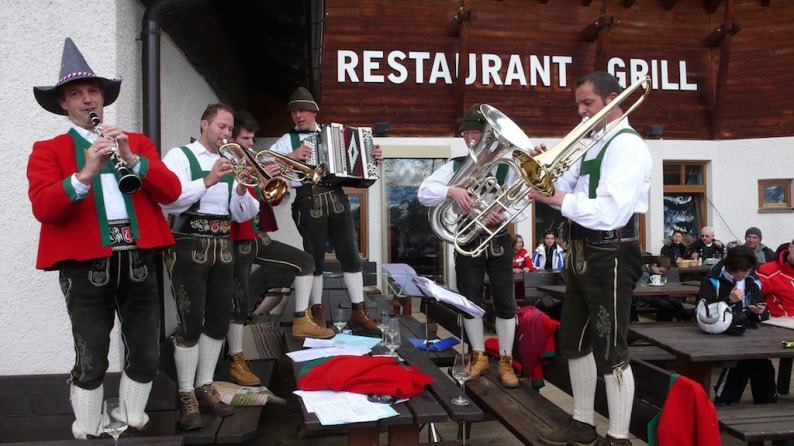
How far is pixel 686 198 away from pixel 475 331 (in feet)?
35.7

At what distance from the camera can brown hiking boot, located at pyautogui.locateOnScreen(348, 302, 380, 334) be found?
4.83m

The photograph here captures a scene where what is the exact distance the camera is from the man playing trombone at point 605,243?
289 centimetres

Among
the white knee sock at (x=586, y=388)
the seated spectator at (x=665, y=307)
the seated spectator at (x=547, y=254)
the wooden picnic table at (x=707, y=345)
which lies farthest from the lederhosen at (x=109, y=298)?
the seated spectator at (x=547, y=254)

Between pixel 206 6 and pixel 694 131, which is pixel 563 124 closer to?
pixel 694 131

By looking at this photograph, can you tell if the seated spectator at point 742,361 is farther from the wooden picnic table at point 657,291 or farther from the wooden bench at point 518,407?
the wooden bench at point 518,407

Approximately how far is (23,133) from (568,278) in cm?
322

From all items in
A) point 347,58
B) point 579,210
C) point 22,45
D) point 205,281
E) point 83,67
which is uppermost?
point 347,58

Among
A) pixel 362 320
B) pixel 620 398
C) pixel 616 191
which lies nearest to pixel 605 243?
pixel 616 191

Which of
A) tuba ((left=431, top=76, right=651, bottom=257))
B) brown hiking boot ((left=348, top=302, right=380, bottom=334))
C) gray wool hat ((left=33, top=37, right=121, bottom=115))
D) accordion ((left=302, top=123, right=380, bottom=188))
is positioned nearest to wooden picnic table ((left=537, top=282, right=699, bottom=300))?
brown hiking boot ((left=348, top=302, right=380, bottom=334))

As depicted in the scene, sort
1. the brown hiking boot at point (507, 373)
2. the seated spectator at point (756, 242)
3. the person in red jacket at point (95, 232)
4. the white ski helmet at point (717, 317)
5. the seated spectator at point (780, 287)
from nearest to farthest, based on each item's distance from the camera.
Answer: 1. the person in red jacket at point (95, 232)
2. the brown hiking boot at point (507, 373)
3. the white ski helmet at point (717, 317)
4. the seated spectator at point (780, 287)
5. the seated spectator at point (756, 242)

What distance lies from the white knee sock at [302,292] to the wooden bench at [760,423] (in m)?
2.99

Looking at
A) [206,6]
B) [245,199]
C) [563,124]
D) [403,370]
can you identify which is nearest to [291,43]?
[206,6]

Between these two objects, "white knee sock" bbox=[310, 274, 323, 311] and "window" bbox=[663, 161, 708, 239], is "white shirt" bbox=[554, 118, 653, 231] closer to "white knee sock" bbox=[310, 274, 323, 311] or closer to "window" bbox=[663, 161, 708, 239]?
"white knee sock" bbox=[310, 274, 323, 311]

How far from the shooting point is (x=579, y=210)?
9.52ft
